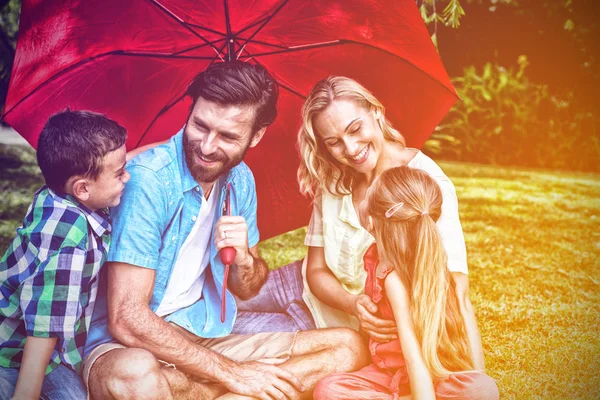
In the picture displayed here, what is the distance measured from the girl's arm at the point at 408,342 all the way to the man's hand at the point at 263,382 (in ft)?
1.60

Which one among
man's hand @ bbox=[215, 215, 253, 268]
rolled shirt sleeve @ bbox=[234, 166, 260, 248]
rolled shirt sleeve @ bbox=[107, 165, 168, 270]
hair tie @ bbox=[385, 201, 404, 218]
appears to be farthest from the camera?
rolled shirt sleeve @ bbox=[234, 166, 260, 248]

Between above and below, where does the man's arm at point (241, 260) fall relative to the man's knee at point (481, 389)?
above

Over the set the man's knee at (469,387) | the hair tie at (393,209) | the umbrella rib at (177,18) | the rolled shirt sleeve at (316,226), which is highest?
the umbrella rib at (177,18)

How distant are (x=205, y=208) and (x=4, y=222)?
4.38 ft

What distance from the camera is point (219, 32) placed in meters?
2.61

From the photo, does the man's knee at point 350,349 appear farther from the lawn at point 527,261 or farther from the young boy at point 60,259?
the young boy at point 60,259

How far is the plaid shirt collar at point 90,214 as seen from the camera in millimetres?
2332

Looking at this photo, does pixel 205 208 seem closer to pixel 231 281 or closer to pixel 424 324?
pixel 231 281

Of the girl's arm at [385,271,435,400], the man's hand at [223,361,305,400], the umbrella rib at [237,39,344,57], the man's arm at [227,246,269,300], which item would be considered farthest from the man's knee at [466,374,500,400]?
the umbrella rib at [237,39,344,57]

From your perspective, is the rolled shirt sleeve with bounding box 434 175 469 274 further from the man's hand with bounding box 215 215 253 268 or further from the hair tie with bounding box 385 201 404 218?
the man's hand with bounding box 215 215 253 268

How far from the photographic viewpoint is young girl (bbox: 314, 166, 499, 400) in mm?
2428

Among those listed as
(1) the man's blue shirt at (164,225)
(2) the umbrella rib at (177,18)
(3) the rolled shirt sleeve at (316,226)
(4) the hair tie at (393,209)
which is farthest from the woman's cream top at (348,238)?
(2) the umbrella rib at (177,18)

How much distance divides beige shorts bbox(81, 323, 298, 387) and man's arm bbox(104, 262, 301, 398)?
0.07 metres

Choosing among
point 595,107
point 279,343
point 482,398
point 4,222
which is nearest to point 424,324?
point 482,398
